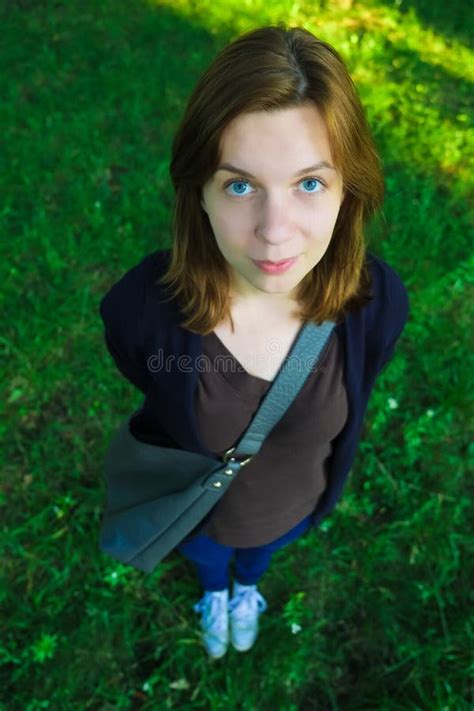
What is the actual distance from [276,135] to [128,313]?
0.65 metres

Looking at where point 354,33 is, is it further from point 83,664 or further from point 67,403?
point 83,664

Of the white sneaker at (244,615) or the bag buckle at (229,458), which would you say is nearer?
the bag buckle at (229,458)

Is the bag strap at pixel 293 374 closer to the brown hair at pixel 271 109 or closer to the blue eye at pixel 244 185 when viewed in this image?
the brown hair at pixel 271 109

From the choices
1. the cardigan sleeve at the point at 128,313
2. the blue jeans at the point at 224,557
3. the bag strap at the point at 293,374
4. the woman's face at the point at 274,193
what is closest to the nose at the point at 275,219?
the woman's face at the point at 274,193

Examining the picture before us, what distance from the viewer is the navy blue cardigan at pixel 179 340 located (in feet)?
5.01

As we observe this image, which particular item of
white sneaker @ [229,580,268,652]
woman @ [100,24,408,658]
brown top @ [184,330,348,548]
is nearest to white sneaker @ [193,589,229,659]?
white sneaker @ [229,580,268,652]

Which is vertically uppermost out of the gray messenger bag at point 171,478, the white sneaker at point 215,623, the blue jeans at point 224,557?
the gray messenger bag at point 171,478

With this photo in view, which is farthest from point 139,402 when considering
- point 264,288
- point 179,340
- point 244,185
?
point 244,185

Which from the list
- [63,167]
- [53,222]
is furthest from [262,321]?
[63,167]

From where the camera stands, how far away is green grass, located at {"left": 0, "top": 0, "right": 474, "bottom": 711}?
7.87 ft

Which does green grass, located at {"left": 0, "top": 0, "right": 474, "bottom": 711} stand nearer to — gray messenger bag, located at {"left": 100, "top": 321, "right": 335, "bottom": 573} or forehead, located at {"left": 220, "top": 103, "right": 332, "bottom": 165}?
gray messenger bag, located at {"left": 100, "top": 321, "right": 335, "bottom": 573}

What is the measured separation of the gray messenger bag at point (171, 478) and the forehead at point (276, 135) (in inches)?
19.1

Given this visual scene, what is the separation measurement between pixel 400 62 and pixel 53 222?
258 cm

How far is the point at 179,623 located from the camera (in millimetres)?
2500
